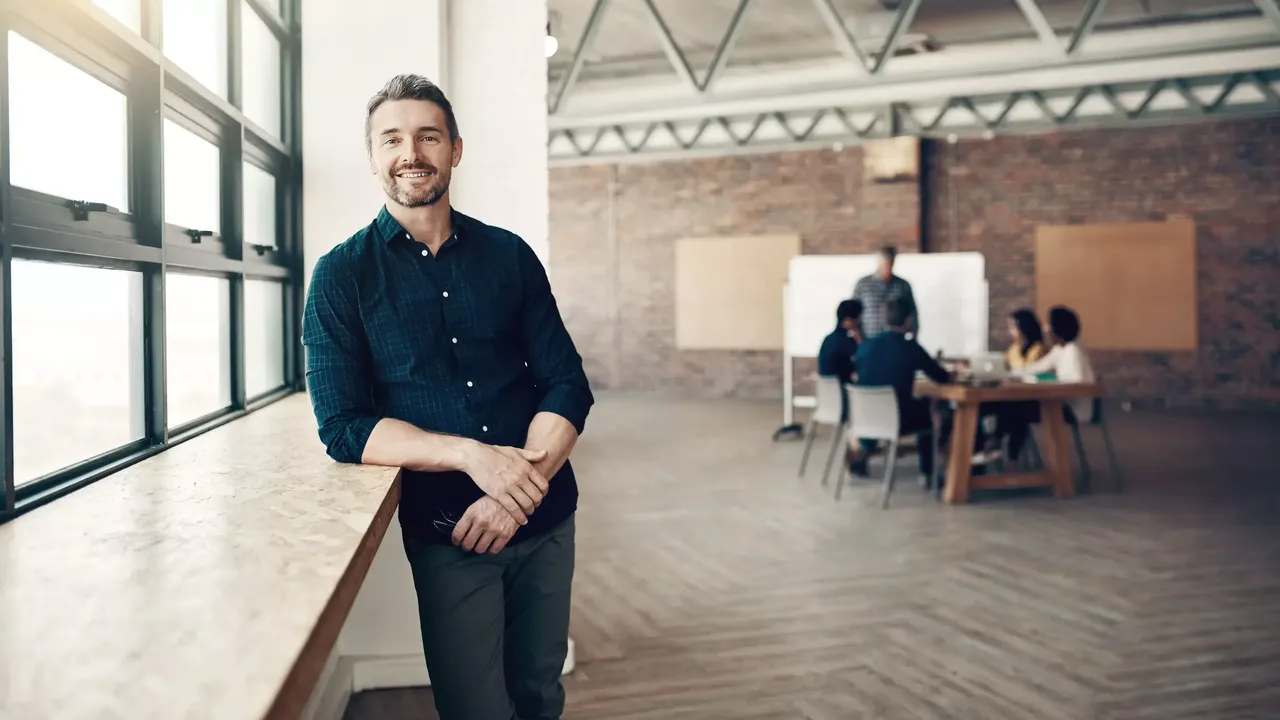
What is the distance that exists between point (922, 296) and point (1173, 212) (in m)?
3.47

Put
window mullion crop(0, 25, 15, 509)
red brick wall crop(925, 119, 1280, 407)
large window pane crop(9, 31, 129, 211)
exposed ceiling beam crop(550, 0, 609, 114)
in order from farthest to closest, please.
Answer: red brick wall crop(925, 119, 1280, 407), exposed ceiling beam crop(550, 0, 609, 114), large window pane crop(9, 31, 129, 211), window mullion crop(0, 25, 15, 509)

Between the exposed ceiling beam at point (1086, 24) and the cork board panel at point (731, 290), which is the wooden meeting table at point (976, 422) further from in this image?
the cork board panel at point (731, 290)

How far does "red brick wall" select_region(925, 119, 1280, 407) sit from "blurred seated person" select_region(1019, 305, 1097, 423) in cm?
494

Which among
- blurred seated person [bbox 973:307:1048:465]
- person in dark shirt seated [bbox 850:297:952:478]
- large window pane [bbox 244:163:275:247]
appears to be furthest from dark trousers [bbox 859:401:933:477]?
large window pane [bbox 244:163:275:247]

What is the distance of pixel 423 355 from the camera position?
5.83 ft

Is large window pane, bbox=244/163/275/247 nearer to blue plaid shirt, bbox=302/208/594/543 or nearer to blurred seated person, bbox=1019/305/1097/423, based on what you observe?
blue plaid shirt, bbox=302/208/594/543

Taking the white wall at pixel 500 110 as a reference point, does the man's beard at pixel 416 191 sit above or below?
below

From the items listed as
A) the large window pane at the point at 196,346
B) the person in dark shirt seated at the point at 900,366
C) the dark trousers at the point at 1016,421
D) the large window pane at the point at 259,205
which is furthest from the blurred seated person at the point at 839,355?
the large window pane at the point at 196,346

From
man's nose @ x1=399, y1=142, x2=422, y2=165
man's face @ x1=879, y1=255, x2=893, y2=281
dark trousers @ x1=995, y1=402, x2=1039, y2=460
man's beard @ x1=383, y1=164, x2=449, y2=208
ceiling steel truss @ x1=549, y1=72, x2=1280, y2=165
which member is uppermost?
ceiling steel truss @ x1=549, y1=72, x2=1280, y2=165

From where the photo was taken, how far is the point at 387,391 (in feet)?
5.94

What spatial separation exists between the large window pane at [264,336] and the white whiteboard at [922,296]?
259 inches

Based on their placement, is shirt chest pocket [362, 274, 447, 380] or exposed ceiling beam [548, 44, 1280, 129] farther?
exposed ceiling beam [548, 44, 1280, 129]

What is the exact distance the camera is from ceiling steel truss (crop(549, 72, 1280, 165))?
9930mm

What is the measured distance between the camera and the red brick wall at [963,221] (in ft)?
33.6
